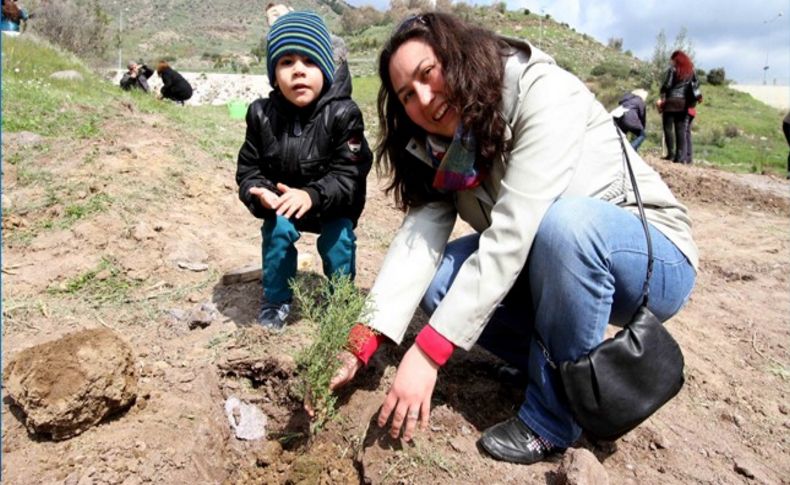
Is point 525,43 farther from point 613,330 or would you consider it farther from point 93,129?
point 93,129

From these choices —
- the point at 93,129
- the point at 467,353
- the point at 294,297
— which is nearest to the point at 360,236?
the point at 294,297

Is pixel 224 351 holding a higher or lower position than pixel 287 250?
lower

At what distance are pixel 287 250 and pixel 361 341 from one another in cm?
66

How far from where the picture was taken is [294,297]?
2.64 metres

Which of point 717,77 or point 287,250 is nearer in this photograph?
point 287,250

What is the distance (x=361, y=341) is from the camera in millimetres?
1821

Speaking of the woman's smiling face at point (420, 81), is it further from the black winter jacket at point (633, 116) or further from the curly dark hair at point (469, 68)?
the black winter jacket at point (633, 116)

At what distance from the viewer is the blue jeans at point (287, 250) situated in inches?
89.1

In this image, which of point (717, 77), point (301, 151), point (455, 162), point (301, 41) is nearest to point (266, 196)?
point (301, 151)

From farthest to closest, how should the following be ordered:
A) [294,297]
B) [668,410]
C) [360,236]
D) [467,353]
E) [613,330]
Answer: [360,236], [613,330], [294,297], [467,353], [668,410]

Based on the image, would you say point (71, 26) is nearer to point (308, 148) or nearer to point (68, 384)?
point (308, 148)

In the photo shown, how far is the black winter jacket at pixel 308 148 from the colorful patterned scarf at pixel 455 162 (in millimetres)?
497

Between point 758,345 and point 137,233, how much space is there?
342cm

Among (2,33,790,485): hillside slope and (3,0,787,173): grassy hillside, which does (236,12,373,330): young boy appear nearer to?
(2,33,790,485): hillside slope
